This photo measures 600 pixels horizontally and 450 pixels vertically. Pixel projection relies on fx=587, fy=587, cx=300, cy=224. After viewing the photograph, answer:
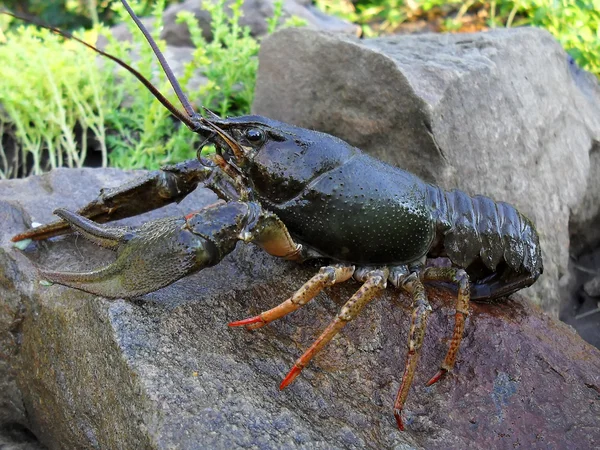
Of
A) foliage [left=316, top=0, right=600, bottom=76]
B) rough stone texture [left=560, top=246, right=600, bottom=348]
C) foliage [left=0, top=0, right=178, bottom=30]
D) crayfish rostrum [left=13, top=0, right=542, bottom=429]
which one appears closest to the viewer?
crayfish rostrum [left=13, top=0, right=542, bottom=429]

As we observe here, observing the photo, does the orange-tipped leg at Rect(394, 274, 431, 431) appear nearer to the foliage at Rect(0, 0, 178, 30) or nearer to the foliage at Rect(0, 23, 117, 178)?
the foliage at Rect(0, 23, 117, 178)

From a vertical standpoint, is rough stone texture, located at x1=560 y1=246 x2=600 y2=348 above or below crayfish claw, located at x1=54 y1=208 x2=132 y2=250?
below

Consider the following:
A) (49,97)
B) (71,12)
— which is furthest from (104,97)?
(71,12)

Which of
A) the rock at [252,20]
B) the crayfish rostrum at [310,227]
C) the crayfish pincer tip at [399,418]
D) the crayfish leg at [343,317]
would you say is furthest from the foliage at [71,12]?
the crayfish pincer tip at [399,418]

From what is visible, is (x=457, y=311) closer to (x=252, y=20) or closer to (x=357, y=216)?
(x=357, y=216)

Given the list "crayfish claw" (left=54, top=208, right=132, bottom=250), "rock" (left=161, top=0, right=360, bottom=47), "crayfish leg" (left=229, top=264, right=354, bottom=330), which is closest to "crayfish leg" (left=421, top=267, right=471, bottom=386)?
"crayfish leg" (left=229, top=264, right=354, bottom=330)

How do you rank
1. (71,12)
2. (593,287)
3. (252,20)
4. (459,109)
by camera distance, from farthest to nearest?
(71,12) → (252,20) → (593,287) → (459,109)

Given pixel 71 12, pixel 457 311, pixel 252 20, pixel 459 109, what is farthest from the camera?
pixel 71 12
